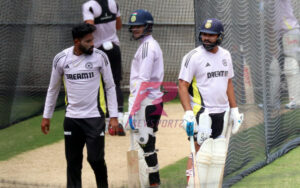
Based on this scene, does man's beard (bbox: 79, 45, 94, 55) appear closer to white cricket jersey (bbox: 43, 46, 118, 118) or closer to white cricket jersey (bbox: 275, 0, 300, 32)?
white cricket jersey (bbox: 43, 46, 118, 118)

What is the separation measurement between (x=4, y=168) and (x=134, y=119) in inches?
88.6

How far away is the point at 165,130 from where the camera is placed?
1012 cm

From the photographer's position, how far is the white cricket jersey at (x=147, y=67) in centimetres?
645

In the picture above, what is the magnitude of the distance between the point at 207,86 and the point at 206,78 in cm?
7

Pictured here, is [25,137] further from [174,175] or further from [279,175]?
[279,175]

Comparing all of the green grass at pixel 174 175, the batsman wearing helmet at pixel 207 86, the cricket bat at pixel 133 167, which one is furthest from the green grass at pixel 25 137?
the batsman wearing helmet at pixel 207 86

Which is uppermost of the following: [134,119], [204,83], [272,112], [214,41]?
[214,41]

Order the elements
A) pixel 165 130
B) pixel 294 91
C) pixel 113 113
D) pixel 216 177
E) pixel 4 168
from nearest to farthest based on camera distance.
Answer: pixel 216 177 < pixel 113 113 < pixel 4 168 < pixel 294 91 < pixel 165 130

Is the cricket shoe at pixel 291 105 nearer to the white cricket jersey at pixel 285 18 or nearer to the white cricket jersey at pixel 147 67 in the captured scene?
the white cricket jersey at pixel 285 18

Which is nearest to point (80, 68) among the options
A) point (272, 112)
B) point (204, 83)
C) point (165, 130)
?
point (204, 83)

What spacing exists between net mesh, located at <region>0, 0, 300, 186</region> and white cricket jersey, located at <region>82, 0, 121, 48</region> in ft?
4.75

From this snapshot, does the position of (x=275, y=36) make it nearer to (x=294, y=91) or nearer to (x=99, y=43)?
(x=294, y=91)

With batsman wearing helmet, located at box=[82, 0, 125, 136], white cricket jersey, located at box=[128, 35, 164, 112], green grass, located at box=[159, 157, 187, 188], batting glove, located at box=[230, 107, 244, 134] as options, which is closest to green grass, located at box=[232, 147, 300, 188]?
green grass, located at box=[159, 157, 187, 188]

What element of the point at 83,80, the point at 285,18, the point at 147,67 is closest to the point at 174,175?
the point at 147,67
